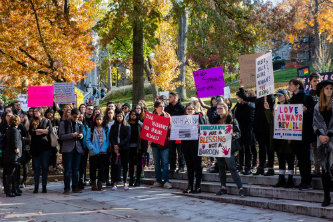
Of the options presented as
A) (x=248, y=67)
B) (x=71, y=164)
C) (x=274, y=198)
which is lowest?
(x=274, y=198)

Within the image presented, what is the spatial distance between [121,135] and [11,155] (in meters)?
2.75

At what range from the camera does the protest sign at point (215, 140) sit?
9.25 metres

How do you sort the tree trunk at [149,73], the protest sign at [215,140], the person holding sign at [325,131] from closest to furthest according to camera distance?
1. the person holding sign at [325,131]
2. the protest sign at [215,140]
3. the tree trunk at [149,73]

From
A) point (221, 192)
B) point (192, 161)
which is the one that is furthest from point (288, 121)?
point (192, 161)

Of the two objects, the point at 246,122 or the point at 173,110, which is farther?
the point at 173,110

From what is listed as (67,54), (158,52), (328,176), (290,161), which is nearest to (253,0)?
(67,54)

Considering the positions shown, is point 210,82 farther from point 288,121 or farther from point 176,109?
point 288,121

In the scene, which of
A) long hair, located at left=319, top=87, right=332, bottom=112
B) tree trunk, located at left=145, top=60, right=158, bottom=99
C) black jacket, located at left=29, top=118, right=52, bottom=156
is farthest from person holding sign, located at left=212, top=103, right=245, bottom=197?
tree trunk, located at left=145, top=60, right=158, bottom=99

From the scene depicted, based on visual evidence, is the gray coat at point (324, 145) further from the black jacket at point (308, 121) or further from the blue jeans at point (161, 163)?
the blue jeans at point (161, 163)

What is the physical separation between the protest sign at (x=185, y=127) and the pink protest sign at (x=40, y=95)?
6496 millimetres

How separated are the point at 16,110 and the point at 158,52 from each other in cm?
2272

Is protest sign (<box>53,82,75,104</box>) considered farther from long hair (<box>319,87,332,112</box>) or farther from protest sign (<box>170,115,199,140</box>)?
long hair (<box>319,87,332,112</box>)

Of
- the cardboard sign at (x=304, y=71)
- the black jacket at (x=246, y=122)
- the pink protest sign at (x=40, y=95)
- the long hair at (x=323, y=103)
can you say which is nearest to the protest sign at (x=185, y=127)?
the black jacket at (x=246, y=122)

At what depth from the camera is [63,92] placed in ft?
48.9
